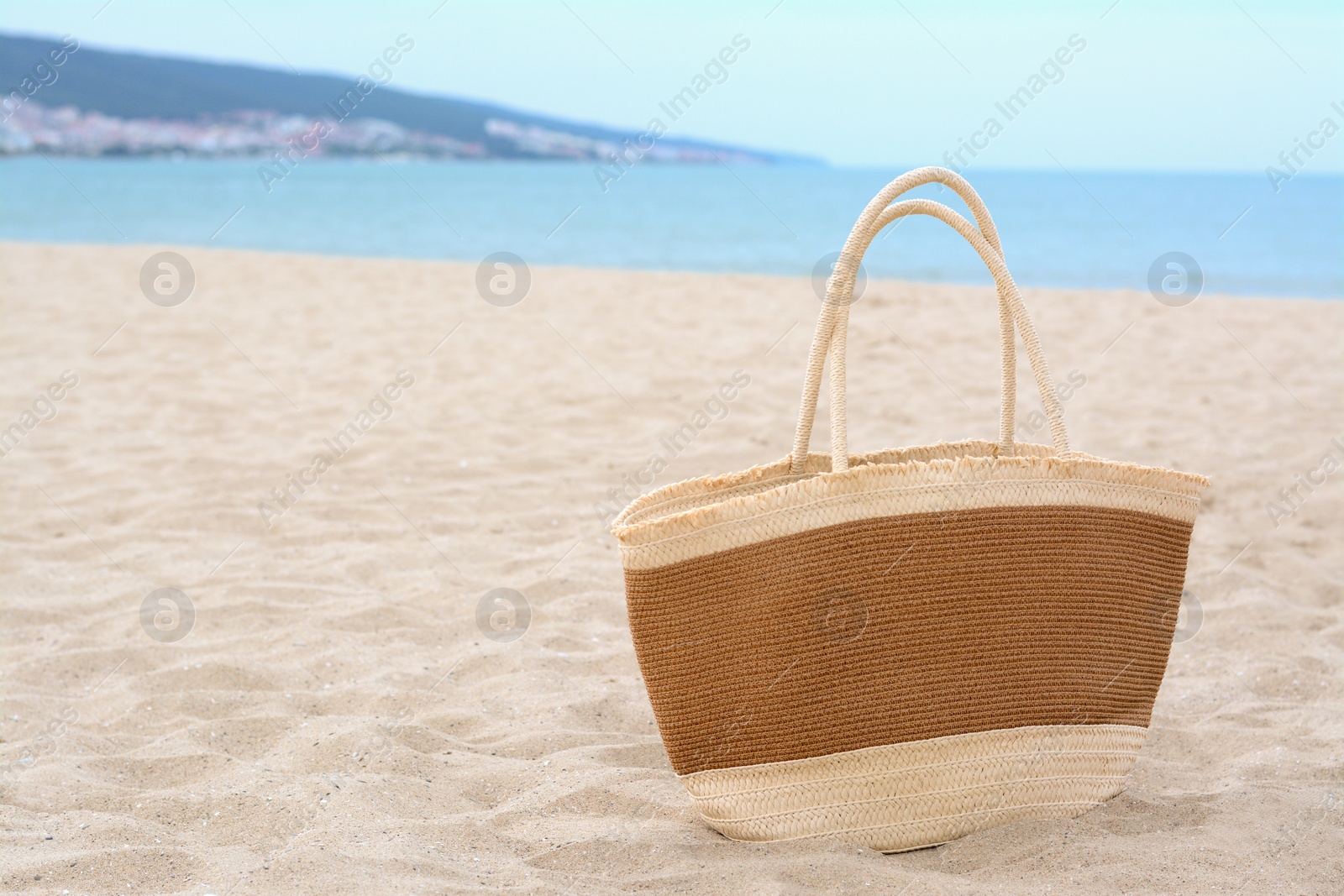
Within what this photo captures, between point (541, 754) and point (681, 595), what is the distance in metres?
0.63

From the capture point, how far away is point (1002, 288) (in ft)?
5.74

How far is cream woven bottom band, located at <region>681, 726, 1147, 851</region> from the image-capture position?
65.4 inches

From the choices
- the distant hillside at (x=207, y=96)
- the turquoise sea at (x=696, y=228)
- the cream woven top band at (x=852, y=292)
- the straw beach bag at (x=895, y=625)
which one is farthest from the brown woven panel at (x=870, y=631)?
the distant hillside at (x=207, y=96)

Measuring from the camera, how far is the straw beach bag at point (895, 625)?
160cm

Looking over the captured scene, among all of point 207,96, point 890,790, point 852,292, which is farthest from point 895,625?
point 207,96

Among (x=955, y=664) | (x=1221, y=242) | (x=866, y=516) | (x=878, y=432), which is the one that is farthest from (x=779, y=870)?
(x=1221, y=242)

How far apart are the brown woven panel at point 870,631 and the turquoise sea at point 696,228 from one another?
1157 cm

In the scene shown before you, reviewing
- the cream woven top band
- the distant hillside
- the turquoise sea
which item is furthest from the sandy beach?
the distant hillside

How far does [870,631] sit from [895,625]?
0.04 m

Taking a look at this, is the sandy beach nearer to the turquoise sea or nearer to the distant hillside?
the turquoise sea

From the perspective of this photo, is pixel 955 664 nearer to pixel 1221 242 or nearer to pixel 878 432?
pixel 878 432

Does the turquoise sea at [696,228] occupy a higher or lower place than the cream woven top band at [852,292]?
higher

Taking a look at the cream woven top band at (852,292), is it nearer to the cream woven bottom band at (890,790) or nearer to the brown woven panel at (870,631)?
the brown woven panel at (870,631)

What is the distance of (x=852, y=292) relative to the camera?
5.32 feet
